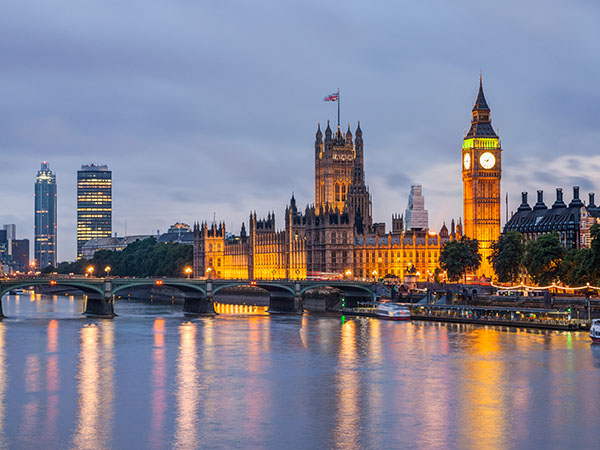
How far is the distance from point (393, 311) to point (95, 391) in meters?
59.8

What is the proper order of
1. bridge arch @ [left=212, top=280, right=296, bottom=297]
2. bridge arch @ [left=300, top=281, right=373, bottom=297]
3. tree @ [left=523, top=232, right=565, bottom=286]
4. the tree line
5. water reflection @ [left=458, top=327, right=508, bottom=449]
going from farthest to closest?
1. bridge arch @ [left=300, top=281, right=373, bottom=297]
2. bridge arch @ [left=212, top=280, right=296, bottom=297]
3. tree @ [left=523, top=232, right=565, bottom=286]
4. the tree line
5. water reflection @ [left=458, top=327, right=508, bottom=449]

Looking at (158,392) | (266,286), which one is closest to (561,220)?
(266,286)

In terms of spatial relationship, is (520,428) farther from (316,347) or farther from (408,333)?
(408,333)

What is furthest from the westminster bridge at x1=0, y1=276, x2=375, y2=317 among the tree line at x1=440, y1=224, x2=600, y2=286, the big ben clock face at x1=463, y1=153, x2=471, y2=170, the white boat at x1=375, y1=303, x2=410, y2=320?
the big ben clock face at x1=463, y1=153, x2=471, y2=170

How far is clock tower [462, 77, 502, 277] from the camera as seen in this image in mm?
174125

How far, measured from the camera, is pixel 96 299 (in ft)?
400

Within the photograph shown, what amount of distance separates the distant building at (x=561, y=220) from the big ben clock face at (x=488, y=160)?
1032 cm

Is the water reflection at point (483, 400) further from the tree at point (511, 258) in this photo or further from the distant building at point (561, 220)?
the distant building at point (561, 220)

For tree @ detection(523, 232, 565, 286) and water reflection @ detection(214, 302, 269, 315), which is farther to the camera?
water reflection @ detection(214, 302, 269, 315)

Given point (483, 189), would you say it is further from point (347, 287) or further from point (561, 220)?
point (347, 287)

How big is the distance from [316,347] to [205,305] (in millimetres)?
43529

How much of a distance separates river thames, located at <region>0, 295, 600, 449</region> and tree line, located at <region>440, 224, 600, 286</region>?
15.6 m

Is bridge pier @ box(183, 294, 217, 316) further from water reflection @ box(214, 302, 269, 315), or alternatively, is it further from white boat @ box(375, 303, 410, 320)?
white boat @ box(375, 303, 410, 320)

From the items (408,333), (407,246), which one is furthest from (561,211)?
(408,333)
